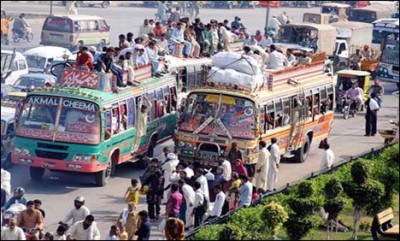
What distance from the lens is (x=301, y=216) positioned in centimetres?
2027

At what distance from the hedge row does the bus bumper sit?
16.2 ft

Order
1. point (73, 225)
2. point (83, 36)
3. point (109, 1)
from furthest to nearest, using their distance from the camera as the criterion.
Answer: point (109, 1) → point (83, 36) → point (73, 225)

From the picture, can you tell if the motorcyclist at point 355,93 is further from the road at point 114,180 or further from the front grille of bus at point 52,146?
the front grille of bus at point 52,146

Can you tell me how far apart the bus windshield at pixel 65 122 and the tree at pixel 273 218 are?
279 inches

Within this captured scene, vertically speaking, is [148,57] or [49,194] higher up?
[148,57]

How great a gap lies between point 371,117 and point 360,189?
13.6 meters

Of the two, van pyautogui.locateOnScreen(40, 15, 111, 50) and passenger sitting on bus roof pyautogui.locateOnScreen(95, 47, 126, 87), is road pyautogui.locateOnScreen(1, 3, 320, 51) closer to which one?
van pyautogui.locateOnScreen(40, 15, 111, 50)

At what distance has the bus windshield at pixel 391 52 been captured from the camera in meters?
44.1

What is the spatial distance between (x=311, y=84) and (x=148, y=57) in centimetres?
404

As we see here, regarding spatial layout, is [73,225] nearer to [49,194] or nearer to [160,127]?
[49,194]

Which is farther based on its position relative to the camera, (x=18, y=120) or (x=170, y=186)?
(x=18, y=120)

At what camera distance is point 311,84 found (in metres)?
30.5

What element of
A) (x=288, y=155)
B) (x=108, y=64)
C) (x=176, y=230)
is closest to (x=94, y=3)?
(x=288, y=155)

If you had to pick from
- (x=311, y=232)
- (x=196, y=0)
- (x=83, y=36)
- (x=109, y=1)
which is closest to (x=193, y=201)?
(x=311, y=232)
